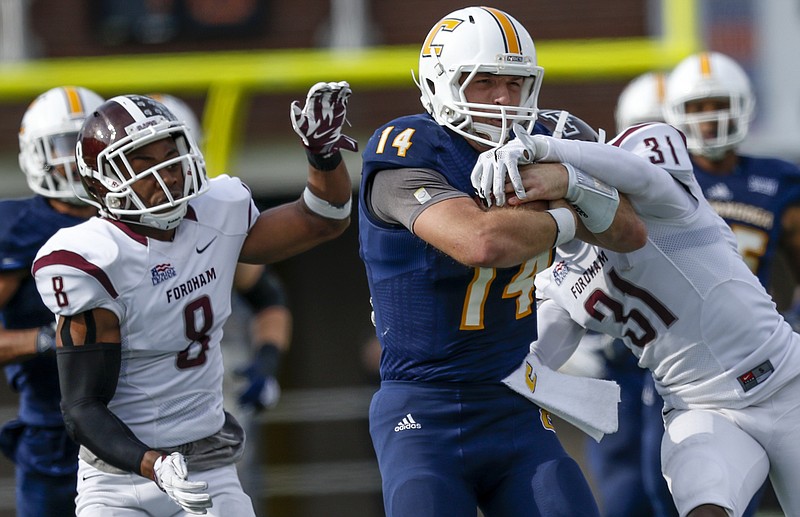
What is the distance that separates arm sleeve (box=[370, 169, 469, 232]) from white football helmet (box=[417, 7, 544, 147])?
7.9 inches

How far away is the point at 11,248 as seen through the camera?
4547mm

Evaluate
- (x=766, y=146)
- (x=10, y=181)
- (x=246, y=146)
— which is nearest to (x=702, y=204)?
(x=766, y=146)

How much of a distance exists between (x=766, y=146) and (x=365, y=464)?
3.56 metres

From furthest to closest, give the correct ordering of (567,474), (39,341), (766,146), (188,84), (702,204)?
(766,146)
(188,84)
(39,341)
(702,204)
(567,474)

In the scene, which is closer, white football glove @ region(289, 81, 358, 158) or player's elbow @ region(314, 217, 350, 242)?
white football glove @ region(289, 81, 358, 158)

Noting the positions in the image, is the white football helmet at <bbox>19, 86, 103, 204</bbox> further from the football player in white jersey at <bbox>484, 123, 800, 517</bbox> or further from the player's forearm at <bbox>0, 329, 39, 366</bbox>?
the football player in white jersey at <bbox>484, 123, 800, 517</bbox>

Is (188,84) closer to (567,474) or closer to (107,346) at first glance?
(107,346)

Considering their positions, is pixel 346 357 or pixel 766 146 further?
pixel 346 357

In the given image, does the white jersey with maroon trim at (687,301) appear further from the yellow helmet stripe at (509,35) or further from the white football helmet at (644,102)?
the white football helmet at (644,102)

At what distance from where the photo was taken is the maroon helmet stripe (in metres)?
3.60

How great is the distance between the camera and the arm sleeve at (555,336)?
13.0 feet

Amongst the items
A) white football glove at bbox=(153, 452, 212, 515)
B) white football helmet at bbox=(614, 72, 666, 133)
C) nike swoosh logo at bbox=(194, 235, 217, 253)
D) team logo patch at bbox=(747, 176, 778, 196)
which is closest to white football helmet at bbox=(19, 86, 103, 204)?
nike swoosh logo at bbox=(194, 235, 217, 253)

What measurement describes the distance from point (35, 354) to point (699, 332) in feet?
6.92

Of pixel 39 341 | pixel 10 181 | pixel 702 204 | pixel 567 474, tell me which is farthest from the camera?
pixel 10 181
